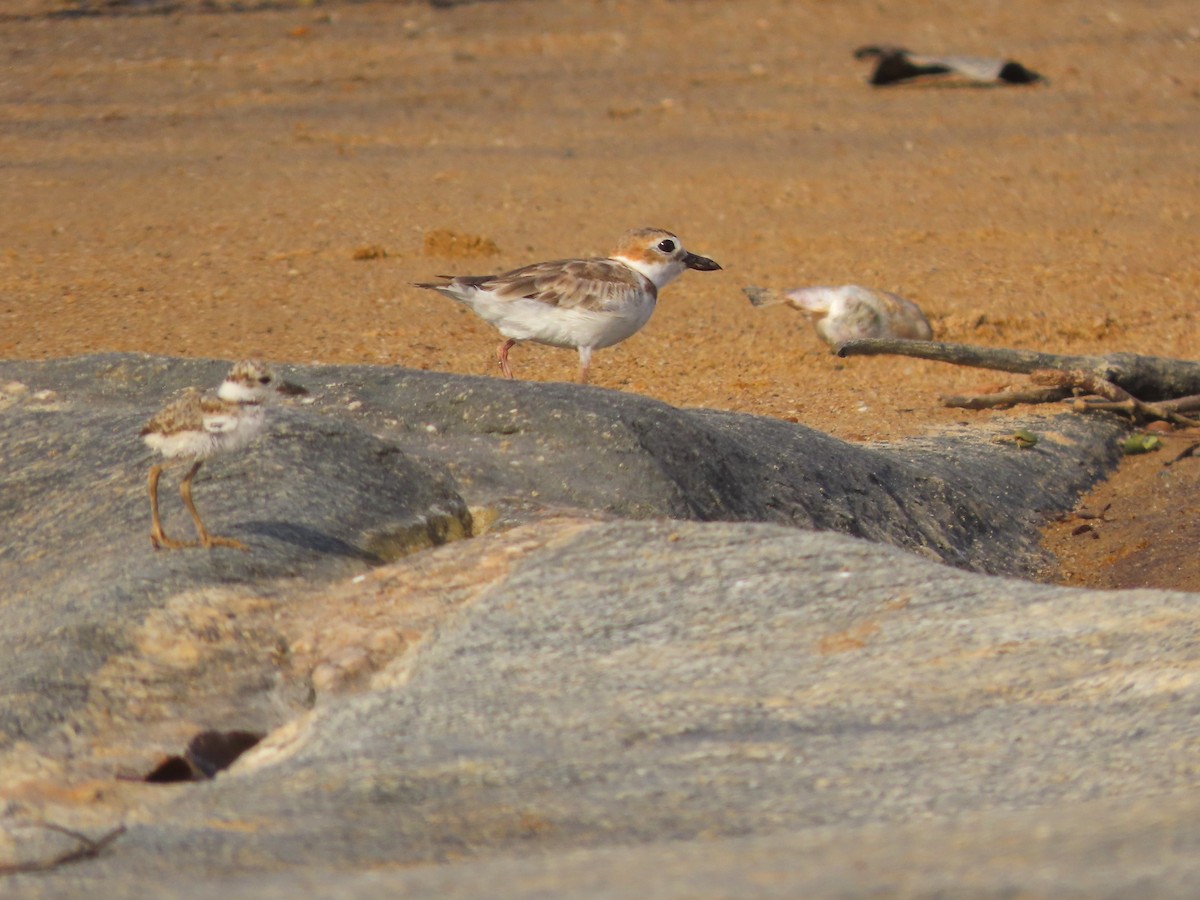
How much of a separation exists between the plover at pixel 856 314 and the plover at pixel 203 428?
460cm

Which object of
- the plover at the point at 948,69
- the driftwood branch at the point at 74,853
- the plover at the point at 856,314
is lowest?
the plover at the point at 948,69

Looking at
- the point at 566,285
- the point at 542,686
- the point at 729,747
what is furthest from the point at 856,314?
the point at 729,747

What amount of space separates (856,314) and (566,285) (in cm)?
248

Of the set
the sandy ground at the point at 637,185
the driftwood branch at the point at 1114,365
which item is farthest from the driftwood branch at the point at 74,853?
the driftwood branch at the point at 1114,365

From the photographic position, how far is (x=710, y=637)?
138 inches

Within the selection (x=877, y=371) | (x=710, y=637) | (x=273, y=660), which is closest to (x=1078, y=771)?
(x=710, y=637)

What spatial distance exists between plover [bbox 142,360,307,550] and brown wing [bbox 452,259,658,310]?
2.30 metres

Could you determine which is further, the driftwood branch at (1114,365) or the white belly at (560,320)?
the driftwood branch at (1114,365)

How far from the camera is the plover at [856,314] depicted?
8500 millimetres

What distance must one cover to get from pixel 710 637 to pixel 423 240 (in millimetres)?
7295

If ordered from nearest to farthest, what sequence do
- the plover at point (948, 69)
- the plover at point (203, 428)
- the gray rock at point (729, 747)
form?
the gray rock at point (729, 747) → the plover at point (203, 428) → the plover at point (948, 69)

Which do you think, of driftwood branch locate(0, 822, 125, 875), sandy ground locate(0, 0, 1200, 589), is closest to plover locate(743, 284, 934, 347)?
sandy ground locate(0, 0, 1200, 589)

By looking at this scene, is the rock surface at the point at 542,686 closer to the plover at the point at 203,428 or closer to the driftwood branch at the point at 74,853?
the driftwood branch at the point at 74,853

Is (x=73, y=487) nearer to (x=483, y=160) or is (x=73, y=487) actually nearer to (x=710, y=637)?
(x=710, y=637)
